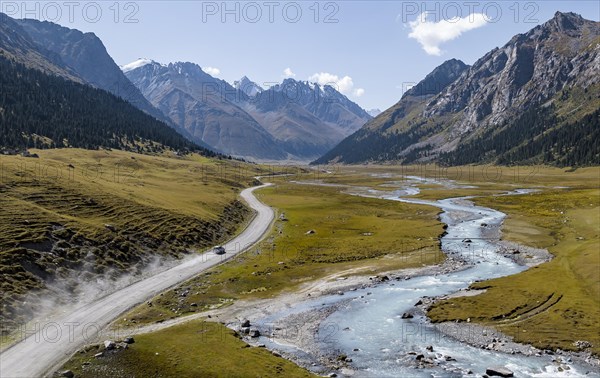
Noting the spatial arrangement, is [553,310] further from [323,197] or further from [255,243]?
[323,197]

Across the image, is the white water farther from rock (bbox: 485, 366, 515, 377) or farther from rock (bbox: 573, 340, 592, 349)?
rock (bbox: 573, 340, 592, 349)

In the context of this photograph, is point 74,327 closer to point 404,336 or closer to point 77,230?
point 77,230

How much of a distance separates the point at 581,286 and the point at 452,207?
307ft

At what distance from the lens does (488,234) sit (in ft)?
336

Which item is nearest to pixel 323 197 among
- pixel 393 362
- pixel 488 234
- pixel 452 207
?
pixel 452 207

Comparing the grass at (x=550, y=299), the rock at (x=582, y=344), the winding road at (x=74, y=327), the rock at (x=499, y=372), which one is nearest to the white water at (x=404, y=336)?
the rock at (x=499, y=372)

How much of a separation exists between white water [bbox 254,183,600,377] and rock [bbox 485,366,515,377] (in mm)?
799

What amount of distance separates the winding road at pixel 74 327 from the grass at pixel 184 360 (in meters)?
2.66

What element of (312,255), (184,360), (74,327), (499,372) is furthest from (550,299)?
(74,327)

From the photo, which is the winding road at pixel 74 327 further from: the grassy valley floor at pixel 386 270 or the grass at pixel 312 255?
the grass at pixel 312 255

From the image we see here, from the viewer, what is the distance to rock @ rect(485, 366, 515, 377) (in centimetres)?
3722

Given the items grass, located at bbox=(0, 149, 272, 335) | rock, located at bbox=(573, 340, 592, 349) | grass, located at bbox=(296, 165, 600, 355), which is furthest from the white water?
grass, located at bbox=(0, 149, 272, 335)

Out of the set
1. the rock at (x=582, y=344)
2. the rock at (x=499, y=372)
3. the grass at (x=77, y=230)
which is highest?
the grass at (x=77, y=230)

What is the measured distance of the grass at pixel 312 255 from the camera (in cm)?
5984
